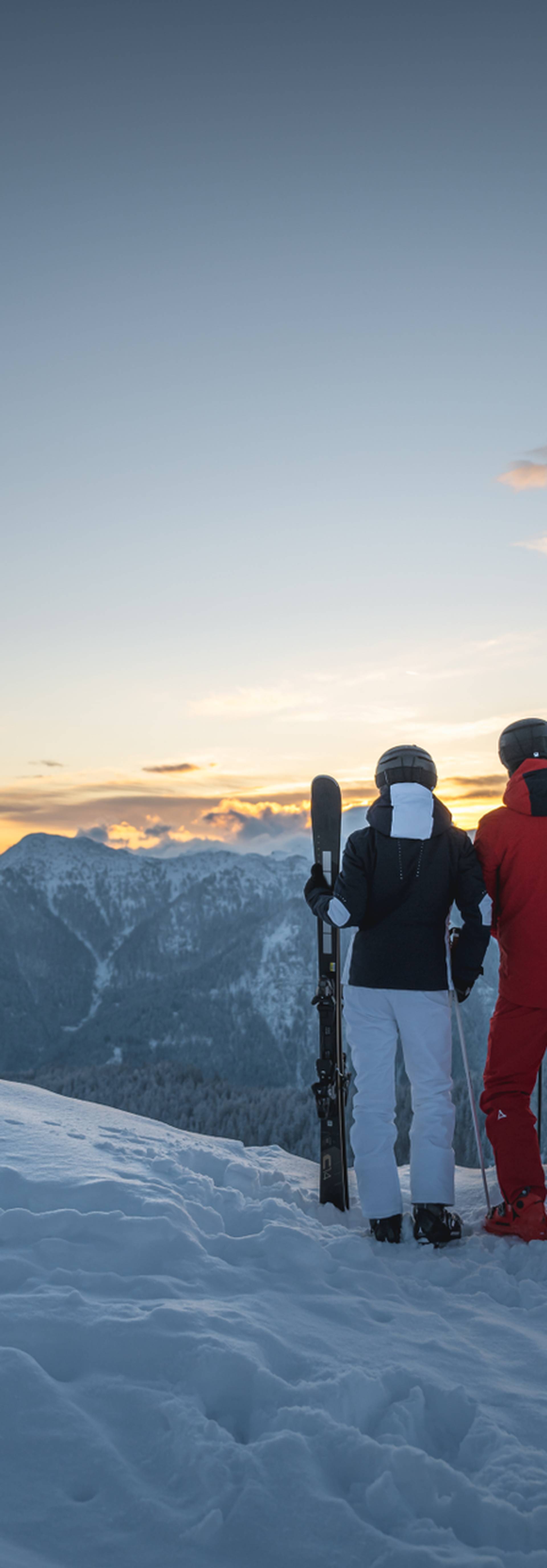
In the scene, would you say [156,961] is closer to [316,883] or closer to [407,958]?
[316,883]

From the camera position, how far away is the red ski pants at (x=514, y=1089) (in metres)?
4.41

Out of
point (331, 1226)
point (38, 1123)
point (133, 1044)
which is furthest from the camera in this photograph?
point (133, 1044)

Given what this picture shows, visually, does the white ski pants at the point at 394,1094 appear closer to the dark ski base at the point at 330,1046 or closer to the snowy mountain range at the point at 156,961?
the dark ski base at the point at 330,1046

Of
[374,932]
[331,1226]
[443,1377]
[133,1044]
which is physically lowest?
[133,1044]

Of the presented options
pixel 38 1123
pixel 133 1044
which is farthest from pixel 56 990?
pixel 38 1123

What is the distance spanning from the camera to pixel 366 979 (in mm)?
4578

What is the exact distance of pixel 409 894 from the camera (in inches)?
181

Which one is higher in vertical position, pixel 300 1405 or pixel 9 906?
pixel 300 1405

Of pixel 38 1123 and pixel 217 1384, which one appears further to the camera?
pixel 38 1123

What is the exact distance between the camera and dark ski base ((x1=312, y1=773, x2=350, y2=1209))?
16.3 ft

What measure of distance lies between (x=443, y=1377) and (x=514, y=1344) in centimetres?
59

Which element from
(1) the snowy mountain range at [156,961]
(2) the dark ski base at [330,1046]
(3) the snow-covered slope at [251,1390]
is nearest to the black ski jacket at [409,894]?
(2) the dark ski base at [330,1046]

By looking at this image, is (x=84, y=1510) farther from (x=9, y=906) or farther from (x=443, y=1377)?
(x=9, y=906)

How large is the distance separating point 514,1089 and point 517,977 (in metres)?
0.68
